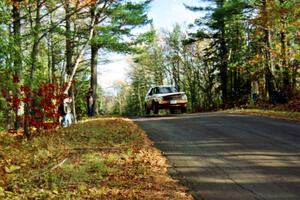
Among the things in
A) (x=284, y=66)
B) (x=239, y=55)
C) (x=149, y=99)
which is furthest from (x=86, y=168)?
(x=239, y=55)

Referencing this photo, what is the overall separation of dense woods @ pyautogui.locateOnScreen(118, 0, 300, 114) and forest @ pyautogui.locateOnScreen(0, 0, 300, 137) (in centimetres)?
9

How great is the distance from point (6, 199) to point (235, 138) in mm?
7913

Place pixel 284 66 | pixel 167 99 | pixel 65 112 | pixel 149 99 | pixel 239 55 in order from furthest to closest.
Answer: pixel 239 55 < pixel 284 66 < pixel 149 99 < pixel 167 99 < pixel 65 112

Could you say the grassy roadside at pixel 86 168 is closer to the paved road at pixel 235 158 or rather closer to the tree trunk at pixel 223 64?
the paved road at pixel 235 158

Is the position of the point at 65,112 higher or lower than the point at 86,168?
higher

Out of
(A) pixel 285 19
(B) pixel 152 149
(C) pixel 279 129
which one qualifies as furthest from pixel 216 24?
(B) pixel 152 149

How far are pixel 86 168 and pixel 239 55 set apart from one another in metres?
31.5

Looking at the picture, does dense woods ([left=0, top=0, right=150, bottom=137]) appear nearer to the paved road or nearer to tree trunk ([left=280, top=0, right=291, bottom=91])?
the paved road

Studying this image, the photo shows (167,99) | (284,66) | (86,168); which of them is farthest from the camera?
(284,66)

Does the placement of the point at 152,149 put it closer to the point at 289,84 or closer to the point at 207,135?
the point at 207,135

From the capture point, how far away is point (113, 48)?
31000 mm

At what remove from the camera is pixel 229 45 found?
138 ft

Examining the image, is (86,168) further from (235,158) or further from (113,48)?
(113,48)

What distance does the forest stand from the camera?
17.5 metres
